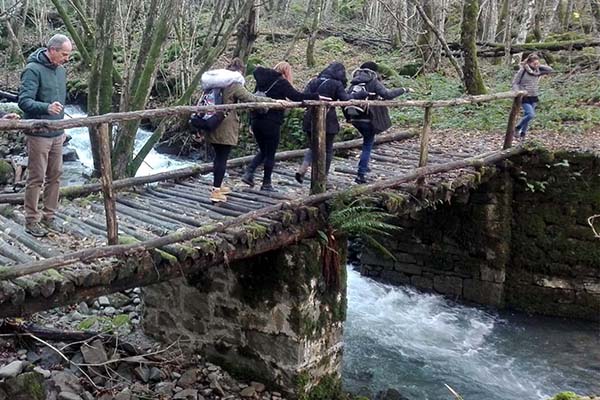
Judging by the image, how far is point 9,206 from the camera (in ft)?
21.5

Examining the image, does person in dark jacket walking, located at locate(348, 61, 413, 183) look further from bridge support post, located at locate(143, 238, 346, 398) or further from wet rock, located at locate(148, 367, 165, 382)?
wet rock, located at locate(148, 367, 165, 382)

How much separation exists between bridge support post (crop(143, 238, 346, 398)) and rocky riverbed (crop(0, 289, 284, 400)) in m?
0.23

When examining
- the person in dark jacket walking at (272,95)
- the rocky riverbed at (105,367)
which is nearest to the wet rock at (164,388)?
the rocky riverbed at (105,367)

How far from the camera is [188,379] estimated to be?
7.46 meters

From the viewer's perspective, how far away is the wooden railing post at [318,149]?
6.89m

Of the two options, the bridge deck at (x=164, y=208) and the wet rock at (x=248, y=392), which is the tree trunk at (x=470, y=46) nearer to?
the bridge deck at (x=164, y=208)

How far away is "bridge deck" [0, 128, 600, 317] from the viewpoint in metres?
4.83

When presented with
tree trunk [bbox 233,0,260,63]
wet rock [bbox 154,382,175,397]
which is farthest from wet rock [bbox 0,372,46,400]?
tree trunk [bbox 233,0,260,63]

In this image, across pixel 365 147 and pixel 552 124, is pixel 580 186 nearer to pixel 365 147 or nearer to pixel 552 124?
pixel 552 124

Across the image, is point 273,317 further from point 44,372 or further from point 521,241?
point 521,241

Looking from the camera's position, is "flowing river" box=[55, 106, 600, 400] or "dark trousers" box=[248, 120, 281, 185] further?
"flowing river" box=[55, 106, 600, 400]

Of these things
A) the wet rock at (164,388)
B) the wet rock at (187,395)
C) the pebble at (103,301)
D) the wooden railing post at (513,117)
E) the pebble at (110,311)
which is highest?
the wooden railing post at (513,117)

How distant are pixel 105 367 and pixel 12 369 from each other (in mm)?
1125

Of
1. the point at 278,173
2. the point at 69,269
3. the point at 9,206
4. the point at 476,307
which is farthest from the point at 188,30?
the point at 69,269
